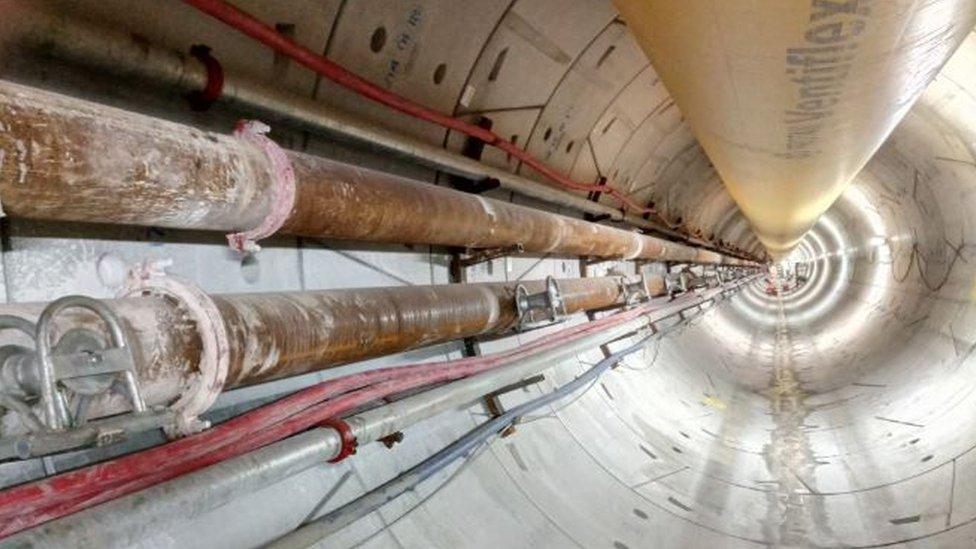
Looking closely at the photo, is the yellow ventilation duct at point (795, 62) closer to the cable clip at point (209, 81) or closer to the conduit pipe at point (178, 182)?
the conduit pipe at point (178, 182)

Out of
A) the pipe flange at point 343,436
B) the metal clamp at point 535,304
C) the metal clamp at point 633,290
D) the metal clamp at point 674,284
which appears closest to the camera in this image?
the pipe flange at point 343,436

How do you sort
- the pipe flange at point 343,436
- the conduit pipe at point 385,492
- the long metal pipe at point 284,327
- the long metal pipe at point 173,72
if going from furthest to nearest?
1. the conduit pipe at point 385,492
2. the pipe flange at point 343,436
3. the long metal pipe at point 173,72
4. the long metal pipe at point 284,327

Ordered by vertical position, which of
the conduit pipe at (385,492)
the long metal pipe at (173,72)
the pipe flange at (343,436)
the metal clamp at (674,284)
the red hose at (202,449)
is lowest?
the conduit pipe at (385,492)

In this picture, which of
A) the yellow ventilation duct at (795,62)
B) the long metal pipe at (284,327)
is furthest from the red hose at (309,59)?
the yellow ventilation duct at (795,62)

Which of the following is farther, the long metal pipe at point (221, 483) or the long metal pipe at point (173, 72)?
the long metal pipe at point (173, 72)

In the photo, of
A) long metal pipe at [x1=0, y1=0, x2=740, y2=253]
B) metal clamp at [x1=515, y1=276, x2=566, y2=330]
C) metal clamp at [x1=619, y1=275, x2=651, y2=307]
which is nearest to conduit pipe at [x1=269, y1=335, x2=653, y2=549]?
metal clamp at [x1=515, y1=276, x2=566, y2=330]

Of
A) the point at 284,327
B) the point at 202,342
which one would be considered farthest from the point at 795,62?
the point at 202,342

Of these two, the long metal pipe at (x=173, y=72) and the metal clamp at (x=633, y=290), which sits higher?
the long metal pipe at (x=173, y=72)

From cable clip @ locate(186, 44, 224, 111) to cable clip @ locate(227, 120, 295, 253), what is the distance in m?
0.19

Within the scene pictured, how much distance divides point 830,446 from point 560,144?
130 inches

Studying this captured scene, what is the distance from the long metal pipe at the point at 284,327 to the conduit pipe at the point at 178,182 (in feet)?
0.61

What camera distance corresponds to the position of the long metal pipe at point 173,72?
4.50 ft

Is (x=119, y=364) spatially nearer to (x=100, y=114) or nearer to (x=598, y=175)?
(x=100, y=114)

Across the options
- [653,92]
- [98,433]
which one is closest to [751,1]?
[98,433]
